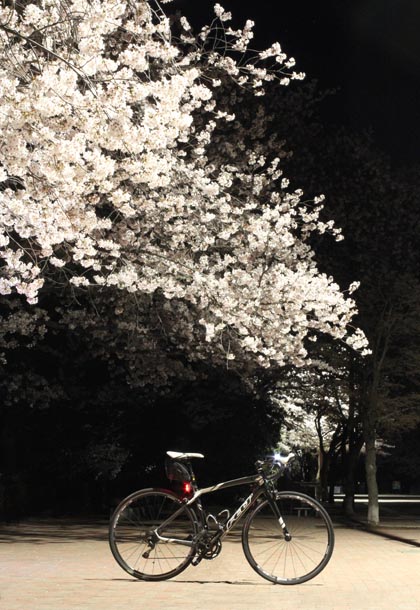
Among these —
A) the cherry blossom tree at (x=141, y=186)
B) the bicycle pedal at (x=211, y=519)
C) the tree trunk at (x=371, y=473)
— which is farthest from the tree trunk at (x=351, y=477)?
the bicycle pedal at (x=211, y=519)

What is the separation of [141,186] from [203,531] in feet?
20.9

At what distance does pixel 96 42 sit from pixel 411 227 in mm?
22279

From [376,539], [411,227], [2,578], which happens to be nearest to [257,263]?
[376,539]

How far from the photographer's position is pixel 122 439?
30609 mm

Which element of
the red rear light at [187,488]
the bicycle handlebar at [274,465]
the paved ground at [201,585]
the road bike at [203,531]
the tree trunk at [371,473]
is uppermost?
the tree trunk at [371,473]

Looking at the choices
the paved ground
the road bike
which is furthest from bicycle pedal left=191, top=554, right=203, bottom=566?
the paved ground

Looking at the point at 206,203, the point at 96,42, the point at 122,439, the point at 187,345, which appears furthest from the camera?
the point at 122,439

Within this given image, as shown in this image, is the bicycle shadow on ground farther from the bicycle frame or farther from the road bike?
the bicycle frame

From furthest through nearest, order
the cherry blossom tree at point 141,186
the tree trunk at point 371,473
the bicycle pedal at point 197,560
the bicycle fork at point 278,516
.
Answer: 1. the tree trunk at point 371,473
2. the bicycle fork at point 278,516
3. the bicycle pedal at point 197,560
4. the cherry blossom tree at point 141,186

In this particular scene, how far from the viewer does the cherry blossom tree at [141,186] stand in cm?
749

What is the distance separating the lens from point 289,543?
29.8ft

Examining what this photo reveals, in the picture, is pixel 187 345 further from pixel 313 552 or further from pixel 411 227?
pixel 411 227

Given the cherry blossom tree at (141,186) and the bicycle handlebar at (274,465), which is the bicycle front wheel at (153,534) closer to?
the bicycle handlebar at (274,465)

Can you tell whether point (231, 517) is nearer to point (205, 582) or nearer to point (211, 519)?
point (211, 519)
